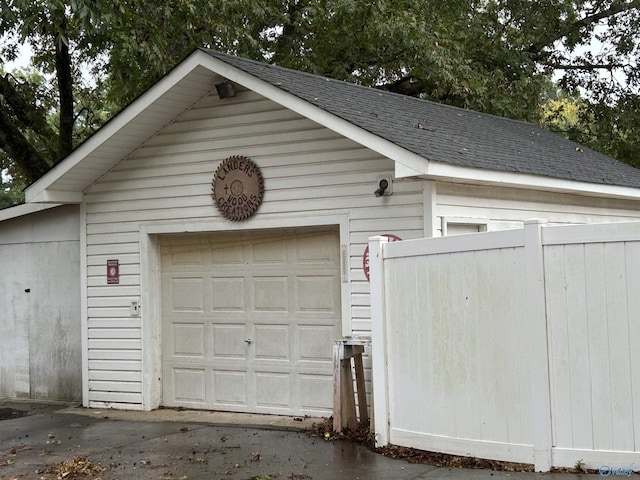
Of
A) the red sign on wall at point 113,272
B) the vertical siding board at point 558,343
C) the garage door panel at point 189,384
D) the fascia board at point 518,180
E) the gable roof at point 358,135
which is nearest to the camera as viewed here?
the vertical siding board at point 558,343

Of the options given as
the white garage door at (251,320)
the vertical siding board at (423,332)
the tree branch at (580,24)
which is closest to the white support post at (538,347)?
the vertical siding board at (423,332)

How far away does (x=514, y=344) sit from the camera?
7238 mm

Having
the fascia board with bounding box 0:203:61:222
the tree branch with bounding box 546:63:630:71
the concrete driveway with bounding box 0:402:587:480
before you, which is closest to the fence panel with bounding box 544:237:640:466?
the concrete driveway with bounding box 0:402:587:480

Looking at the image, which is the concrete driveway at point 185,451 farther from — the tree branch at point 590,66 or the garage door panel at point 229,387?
the tree branch at point 590,66

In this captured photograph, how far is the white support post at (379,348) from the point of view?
330 inches

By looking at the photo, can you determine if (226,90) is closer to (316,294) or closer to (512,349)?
(316,294)

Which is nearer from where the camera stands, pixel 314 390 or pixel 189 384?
pixel 314 390

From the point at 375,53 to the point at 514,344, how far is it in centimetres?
1377

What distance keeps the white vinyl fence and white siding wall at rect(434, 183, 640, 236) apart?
174 cm

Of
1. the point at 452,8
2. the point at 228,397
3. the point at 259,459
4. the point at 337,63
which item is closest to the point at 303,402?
the point at 228,397

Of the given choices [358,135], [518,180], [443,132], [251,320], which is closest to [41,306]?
[251,320]

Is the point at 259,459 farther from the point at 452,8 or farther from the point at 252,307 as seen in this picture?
the point at 452,8

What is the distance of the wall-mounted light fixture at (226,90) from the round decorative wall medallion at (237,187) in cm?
74

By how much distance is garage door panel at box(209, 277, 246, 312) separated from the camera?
445 inches
